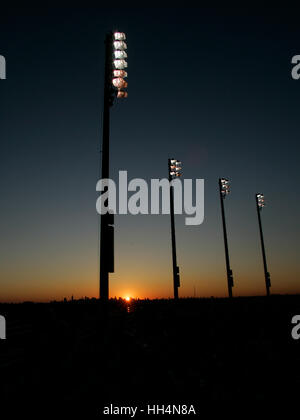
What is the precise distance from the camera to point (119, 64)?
927 cm

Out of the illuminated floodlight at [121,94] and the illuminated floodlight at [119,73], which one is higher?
the illuminated floodlight at [119,73]

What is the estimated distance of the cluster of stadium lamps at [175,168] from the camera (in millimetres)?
20281

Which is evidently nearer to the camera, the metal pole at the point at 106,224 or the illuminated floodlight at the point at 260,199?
the metal pole at the point at 106,224

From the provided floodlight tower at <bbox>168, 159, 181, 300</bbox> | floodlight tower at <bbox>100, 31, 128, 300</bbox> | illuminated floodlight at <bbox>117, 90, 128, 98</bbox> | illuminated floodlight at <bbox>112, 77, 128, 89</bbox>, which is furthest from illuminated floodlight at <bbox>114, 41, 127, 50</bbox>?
floodlight tower at <bbox>168, 159, 181, 300</bbox>

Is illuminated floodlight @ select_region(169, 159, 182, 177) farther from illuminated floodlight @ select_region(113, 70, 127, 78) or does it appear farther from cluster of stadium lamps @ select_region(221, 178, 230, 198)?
illuminated floodlight @ select_region(113, 70, 127, 78)

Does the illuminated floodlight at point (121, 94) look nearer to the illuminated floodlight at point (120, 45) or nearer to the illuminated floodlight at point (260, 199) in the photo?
the illuminated floodlight at point (120, 45)

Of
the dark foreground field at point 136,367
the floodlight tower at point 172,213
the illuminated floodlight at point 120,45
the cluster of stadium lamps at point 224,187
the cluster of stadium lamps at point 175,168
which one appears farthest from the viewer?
the cluster of stadium lamps at point 224,187

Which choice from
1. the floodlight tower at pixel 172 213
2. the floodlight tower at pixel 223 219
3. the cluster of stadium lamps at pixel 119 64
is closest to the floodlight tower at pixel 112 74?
the cluster of stadium lamps at pixel 119 64

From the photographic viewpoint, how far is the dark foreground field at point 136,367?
5676 millimetres

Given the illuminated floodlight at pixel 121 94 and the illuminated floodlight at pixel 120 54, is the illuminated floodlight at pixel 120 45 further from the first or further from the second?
the illuminated floodlight at pixel 121 94

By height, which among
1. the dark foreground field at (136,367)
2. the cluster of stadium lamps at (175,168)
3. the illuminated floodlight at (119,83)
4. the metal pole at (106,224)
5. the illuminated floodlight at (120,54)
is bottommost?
the dark foreground field at (136,367)

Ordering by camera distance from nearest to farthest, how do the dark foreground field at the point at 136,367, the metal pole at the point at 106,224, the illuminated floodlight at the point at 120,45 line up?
the dark foreground field at the point at 136,367 < the metal pole at the point at 106,224 < the illuminated floodlight at the point at 120,45
